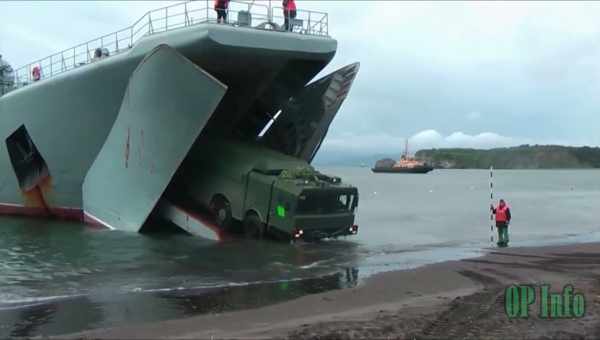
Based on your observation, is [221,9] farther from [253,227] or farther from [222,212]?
[253,227]

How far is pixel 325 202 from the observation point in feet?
57.0

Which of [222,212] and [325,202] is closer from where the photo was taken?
[325,202]

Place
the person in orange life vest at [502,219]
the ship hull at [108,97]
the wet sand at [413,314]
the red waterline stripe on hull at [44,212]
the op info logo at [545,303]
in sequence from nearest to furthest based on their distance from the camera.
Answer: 1. the wet sand at [413,314]
2. the op info logo at [545,303]
3. the ship hull at [108,97]
4. the person in orange life vest at [502,219]
5. the red waterline stripe on hull at [44,212]

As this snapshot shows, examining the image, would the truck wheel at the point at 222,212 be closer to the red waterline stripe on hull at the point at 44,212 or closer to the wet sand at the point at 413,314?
the red waterline stripe on hull at the point at 44,212

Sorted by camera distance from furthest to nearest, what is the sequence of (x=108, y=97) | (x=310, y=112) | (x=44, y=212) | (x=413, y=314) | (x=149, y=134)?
1. (x=44, y=212)
2. (x=310, y=112)
3. (x=108, y=97)
4. (x=149, y=134)
5. (x=413, y=314)

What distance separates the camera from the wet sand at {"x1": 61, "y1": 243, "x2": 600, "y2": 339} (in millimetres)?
7176

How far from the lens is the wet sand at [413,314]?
7.18 m

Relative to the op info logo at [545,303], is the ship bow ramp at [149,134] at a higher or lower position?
higher

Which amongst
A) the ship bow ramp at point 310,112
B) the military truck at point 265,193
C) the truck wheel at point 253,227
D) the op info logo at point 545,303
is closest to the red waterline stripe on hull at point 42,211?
the military truck at point 265,193

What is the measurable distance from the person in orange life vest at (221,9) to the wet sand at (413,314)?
358 inches

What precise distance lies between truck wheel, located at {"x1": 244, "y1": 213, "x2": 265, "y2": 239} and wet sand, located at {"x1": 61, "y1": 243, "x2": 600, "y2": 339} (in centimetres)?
597

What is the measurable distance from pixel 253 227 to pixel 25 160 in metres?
13.0

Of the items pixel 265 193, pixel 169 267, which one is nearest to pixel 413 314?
pixel 169 267

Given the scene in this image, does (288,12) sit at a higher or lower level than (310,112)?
higher
